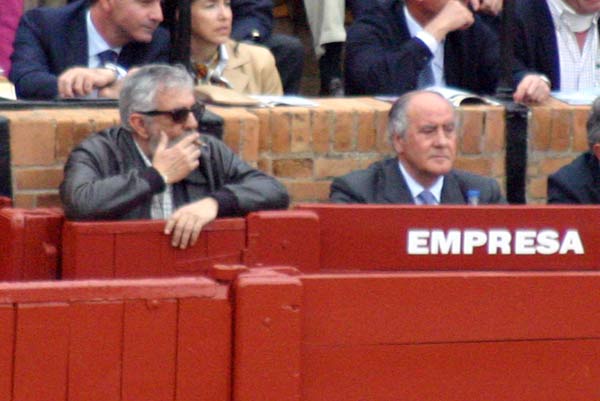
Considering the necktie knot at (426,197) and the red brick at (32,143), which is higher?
the red brick at (32,143)

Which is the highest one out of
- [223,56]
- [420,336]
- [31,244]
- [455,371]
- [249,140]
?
[223,56]

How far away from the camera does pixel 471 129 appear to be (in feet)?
22.6

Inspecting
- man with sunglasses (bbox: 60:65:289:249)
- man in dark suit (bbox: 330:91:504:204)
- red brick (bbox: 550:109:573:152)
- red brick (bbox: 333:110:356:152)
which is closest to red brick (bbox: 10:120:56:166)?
man with sunglasses (bbox: 60:65:289:249)

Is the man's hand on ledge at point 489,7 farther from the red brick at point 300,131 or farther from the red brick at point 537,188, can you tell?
the red brick at point 300,131

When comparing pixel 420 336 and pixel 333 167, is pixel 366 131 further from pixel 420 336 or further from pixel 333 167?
pixel 420 336

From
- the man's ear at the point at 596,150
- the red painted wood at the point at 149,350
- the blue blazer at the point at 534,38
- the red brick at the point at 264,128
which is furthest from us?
the blue blazer at the point at 534,38

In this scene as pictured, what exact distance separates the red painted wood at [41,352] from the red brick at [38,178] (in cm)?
173

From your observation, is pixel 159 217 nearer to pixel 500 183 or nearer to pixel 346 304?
pixel 346 304

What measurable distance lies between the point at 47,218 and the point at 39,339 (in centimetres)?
119

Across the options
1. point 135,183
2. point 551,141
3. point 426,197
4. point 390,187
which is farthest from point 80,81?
point 551,141

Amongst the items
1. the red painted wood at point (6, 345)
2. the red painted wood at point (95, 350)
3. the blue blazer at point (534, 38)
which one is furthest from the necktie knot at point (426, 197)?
the red painted wood at point (6, 345)

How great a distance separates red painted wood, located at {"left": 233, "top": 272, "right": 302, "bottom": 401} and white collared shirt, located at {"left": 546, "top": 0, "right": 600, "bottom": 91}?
3.34 metres

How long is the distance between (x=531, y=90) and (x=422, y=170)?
101 centimetres

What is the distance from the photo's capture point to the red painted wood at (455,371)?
4.62m
